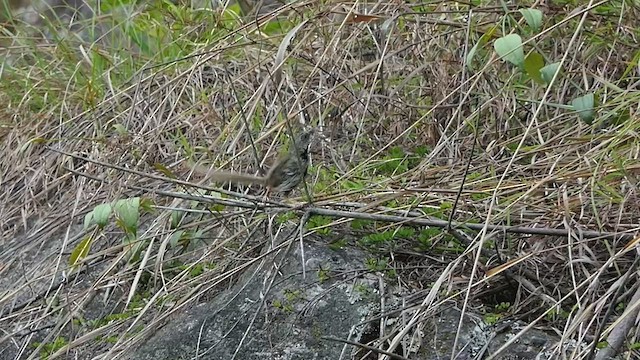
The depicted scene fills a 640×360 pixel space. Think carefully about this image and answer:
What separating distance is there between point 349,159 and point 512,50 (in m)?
0.57

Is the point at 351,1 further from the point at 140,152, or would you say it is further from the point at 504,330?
the point at 504,330

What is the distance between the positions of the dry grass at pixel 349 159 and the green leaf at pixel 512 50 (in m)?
0.12

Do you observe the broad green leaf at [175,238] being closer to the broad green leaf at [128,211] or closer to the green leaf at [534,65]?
the broad green leaf at [128,211]

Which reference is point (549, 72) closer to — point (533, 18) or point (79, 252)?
point (533, 18)

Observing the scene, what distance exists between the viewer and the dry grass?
1.51 metres

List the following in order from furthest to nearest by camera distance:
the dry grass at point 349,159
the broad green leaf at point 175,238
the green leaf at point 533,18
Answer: the broad green leaf at point 175,238 < the green leaf at point 533,18 < the dry grass at point 349,159

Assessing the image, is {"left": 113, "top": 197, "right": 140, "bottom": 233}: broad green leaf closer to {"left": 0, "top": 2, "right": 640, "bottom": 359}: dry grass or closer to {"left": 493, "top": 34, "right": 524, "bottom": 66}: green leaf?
{"left": 0, "top": 2, "right": 640, "bottom": 359}: dry grass

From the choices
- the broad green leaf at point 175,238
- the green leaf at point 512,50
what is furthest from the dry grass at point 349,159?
the green leaf at point 512,50

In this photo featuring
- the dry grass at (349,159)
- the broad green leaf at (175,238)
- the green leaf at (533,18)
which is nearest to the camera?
the dry grass at (349,159)

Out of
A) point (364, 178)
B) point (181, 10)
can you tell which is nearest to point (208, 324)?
point (364, 178)

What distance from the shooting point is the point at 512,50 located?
1534 mm

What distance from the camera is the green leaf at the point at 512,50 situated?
153 centimetres

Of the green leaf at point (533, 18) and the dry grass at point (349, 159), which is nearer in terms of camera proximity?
the dry grass at point (349, 159)

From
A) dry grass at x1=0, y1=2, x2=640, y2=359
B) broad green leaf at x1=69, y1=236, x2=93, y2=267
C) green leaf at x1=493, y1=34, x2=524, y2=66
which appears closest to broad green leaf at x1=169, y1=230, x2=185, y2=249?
dry grass at x1=0, y1=2, x2=640, y2=359
